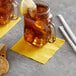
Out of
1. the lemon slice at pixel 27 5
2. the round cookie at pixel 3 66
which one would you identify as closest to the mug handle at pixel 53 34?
the lemon slice at pixel 27 5

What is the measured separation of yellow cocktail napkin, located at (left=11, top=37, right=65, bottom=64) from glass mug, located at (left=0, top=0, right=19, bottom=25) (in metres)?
0.15

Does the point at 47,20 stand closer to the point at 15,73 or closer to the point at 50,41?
the point at 50,41

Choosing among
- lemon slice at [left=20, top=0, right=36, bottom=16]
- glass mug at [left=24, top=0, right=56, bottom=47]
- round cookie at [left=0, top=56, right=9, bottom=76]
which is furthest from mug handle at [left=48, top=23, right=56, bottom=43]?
round cookie at [left=0, top=56, right=9, bottom=76]

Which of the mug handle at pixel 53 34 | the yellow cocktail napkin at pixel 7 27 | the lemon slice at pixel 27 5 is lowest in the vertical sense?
the yellow cocktail napkin at pixel 7 27

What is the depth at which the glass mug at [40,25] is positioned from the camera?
0.92 metres

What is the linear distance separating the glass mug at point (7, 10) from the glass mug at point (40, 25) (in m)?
0.15

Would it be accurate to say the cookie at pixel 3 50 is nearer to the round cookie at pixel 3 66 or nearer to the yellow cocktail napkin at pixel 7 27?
the round cookie at pixel 3 66

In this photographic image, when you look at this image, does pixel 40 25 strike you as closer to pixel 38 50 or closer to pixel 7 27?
pixel 38 50

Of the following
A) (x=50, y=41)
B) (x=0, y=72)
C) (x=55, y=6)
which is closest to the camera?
(x=0, y=72)

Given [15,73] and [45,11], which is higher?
[45,11]

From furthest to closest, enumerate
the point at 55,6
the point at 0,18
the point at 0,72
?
the point at 55,6, the point at 0,18, the point at 0,72

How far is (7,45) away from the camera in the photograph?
3.29ft

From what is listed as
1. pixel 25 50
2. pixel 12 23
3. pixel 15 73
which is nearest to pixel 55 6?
pixel 12 23

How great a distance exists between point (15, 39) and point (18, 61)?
0.45ft
